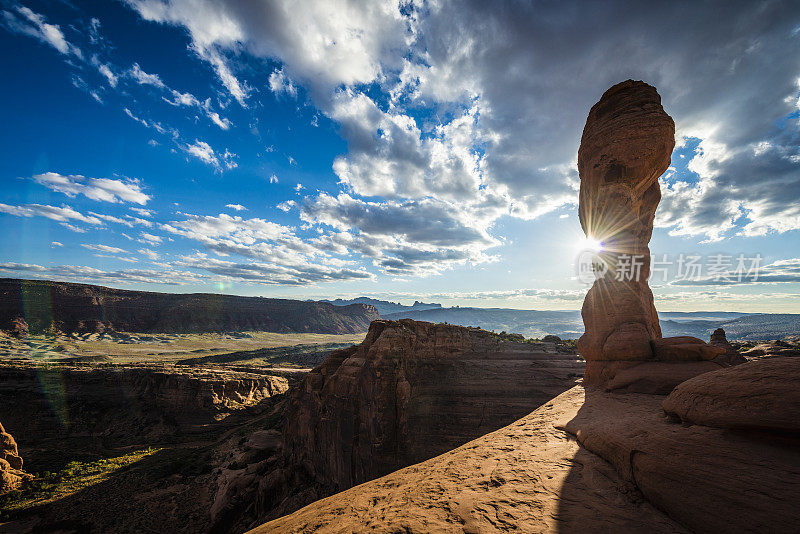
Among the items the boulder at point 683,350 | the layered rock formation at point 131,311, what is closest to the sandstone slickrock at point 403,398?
the boulder at point 683,350

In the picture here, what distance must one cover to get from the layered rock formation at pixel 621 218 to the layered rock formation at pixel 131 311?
6336 inches

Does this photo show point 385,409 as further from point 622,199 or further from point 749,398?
point 622,199

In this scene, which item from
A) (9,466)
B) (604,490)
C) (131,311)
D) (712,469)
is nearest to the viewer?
(712,469)

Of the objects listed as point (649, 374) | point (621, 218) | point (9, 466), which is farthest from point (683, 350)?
point (9, 466)

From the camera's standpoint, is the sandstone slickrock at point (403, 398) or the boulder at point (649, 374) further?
the sandstone slickrock at point (403, 398)

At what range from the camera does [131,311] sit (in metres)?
121

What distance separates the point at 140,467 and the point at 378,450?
29886mm

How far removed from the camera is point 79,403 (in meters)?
41.4

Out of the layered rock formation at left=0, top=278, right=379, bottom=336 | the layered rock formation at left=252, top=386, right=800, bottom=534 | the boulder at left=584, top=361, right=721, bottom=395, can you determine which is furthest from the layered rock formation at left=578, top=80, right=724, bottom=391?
the layered rock formation at left=0, top=278, right=379, bottom=336

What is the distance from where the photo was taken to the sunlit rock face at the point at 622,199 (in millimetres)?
16500

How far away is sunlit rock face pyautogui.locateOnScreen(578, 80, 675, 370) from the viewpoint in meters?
16.5

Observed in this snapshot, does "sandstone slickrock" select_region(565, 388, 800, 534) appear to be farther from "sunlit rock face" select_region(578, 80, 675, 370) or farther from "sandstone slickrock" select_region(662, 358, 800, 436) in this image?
"sunlit rock face" select_region(578, 80, 675, 370)

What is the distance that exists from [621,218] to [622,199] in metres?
1.21

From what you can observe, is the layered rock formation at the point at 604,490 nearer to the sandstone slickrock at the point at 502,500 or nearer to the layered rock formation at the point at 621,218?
the sandstone slickrock at the point at 502,500
